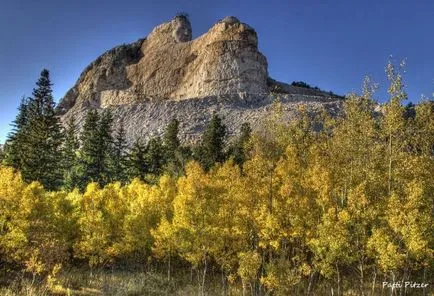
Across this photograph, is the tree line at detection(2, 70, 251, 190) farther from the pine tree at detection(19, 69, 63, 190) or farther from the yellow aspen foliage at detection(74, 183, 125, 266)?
the yellow aspen foliage at detection(74, 183, 125, 266)

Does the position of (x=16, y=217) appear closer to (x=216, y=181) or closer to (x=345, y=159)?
(x=216, y=181)

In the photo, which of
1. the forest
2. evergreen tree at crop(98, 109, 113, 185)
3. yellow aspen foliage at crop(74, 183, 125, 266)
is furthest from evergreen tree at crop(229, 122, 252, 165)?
yellow aspen foliage at crop(74, 183, 125, 266)

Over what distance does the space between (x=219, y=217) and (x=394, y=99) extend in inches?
512

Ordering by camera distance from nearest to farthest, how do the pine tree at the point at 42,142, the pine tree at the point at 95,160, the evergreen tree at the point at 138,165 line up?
the pine tree at the point at 42,142 → the pine tree at the point at 95,160 → the evergreen tree at the point at 138,165

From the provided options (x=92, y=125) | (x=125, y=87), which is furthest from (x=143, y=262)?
(x=125, y=87)

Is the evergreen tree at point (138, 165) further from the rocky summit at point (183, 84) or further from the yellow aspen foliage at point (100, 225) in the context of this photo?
the rocky summit at point (183, 84)

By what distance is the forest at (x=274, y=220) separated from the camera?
2406 cm

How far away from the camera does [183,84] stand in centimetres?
12675

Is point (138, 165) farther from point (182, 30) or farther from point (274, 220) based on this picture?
point (182, 30)

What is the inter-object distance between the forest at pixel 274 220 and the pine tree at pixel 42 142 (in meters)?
15.6

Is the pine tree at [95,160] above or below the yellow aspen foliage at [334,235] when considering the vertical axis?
above

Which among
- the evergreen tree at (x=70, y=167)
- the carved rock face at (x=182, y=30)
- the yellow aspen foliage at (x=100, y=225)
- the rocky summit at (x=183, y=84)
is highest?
the carved rock face at (x=182, y=30)

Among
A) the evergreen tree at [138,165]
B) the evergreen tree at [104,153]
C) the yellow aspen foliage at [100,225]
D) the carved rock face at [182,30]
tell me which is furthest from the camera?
the carved rock face at [182,30]

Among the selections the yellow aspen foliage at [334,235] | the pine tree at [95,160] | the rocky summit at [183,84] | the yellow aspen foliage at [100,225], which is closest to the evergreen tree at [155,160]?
the pine tree at [95,160]
